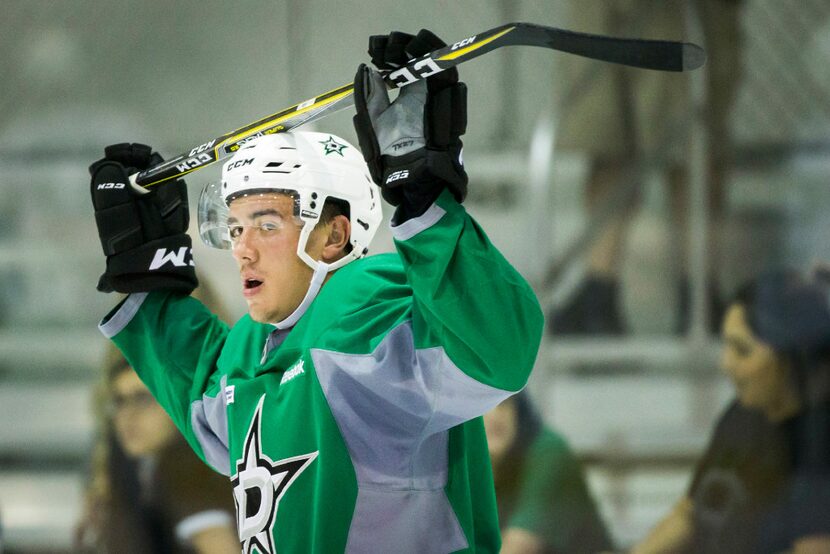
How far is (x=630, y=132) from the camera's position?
3242 mm

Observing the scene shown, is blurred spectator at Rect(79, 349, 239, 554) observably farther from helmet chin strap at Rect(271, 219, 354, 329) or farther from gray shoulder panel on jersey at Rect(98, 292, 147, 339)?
helmet chin strap at Rect(271, 219, 354, 329)

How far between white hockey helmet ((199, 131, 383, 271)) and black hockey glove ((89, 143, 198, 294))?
10.3 inches

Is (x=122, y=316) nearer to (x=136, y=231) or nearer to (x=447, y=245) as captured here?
(x=136, y=231)

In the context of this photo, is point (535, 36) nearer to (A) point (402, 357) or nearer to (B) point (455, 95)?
(B) point (455, 95)

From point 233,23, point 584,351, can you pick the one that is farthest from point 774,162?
point 233,23

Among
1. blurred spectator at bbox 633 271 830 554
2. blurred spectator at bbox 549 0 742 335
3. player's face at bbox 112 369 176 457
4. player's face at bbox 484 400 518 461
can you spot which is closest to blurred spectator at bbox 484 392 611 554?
player's face at bbox 484 400 518 461

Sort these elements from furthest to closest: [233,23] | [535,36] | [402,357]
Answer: [233,23] → [402,357] → [535,36]

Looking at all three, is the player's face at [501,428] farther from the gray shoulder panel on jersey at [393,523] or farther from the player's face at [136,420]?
the gray shoulder panel on jersey at [393,523]

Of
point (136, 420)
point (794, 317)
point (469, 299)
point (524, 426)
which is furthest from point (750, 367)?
point (469, 299)

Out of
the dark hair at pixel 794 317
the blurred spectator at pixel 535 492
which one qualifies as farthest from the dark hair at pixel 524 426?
the dark hair at pixel 794 317

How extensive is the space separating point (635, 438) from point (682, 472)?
0.16 m

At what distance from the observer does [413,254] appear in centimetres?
127

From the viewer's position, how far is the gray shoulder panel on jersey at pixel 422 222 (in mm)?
1258

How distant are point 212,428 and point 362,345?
0.42 meters
